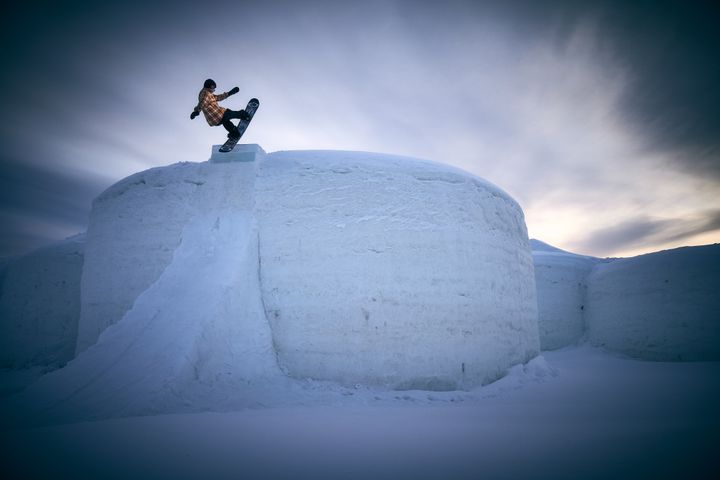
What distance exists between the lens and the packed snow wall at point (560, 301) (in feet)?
43.3

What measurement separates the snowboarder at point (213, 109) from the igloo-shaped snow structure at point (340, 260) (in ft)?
1.84

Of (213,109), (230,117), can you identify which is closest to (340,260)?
(230,117)

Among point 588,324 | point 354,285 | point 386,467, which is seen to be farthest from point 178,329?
point 588,324

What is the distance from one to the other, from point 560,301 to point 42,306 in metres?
16.6

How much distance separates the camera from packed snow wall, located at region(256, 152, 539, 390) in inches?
206

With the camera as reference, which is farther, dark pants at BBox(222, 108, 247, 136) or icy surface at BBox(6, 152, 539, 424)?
dark pants at BBox(222, 108, 247, 136)

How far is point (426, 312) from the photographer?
5504 millimetres

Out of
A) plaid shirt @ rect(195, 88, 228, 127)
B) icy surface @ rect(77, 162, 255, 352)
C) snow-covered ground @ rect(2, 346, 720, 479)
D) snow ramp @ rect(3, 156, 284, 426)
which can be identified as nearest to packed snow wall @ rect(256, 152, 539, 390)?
snow ramp @ rect(3, 156, 284, 426)

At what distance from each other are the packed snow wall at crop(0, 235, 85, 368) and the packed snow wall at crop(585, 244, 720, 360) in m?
16.0

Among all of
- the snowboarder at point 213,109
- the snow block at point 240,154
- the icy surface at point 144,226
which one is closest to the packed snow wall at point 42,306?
the icy surface at point 144,226

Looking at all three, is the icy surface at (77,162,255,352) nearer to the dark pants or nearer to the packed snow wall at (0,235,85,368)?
the dark pants

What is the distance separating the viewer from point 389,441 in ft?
9.82

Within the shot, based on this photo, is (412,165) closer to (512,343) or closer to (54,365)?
(512,343)

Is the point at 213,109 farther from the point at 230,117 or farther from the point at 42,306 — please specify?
the point at 42,306
